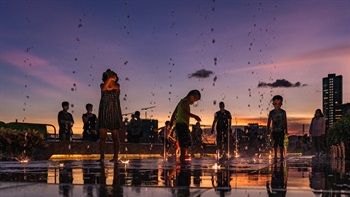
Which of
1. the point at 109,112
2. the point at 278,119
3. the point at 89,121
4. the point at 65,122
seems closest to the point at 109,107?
the point at 109,112

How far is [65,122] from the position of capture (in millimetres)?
18531

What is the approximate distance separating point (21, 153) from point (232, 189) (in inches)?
500

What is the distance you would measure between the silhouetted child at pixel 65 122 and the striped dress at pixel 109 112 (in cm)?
648

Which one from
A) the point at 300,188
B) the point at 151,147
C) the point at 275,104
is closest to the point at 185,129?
the point at 275,104

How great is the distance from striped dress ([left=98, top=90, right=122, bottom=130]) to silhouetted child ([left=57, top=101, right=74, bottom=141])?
6476mm

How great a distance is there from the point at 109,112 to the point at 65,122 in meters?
6.77

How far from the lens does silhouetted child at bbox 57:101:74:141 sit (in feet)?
60.5

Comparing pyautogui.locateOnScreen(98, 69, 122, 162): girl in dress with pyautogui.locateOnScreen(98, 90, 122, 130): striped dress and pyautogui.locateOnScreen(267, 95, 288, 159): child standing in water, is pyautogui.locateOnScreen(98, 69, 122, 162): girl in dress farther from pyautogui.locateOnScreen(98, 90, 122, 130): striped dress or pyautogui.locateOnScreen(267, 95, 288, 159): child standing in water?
pyautogui.locateOnScreen(267, 95, 288, 159): child standing in water

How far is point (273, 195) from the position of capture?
4840 mm

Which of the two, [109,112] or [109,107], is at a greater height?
[109,107]

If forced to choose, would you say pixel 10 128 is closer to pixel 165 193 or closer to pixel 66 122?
pixel 66 122

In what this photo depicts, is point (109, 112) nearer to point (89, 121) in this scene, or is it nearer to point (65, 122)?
point (65, 122)

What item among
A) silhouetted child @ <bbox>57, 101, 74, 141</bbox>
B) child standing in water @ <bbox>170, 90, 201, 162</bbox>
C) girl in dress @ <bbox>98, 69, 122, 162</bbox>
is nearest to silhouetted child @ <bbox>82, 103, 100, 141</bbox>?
silhouetted child @ <bbox>57, 101, 74, 141</bbox>

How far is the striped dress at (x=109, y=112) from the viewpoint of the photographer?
1212 centimetres
